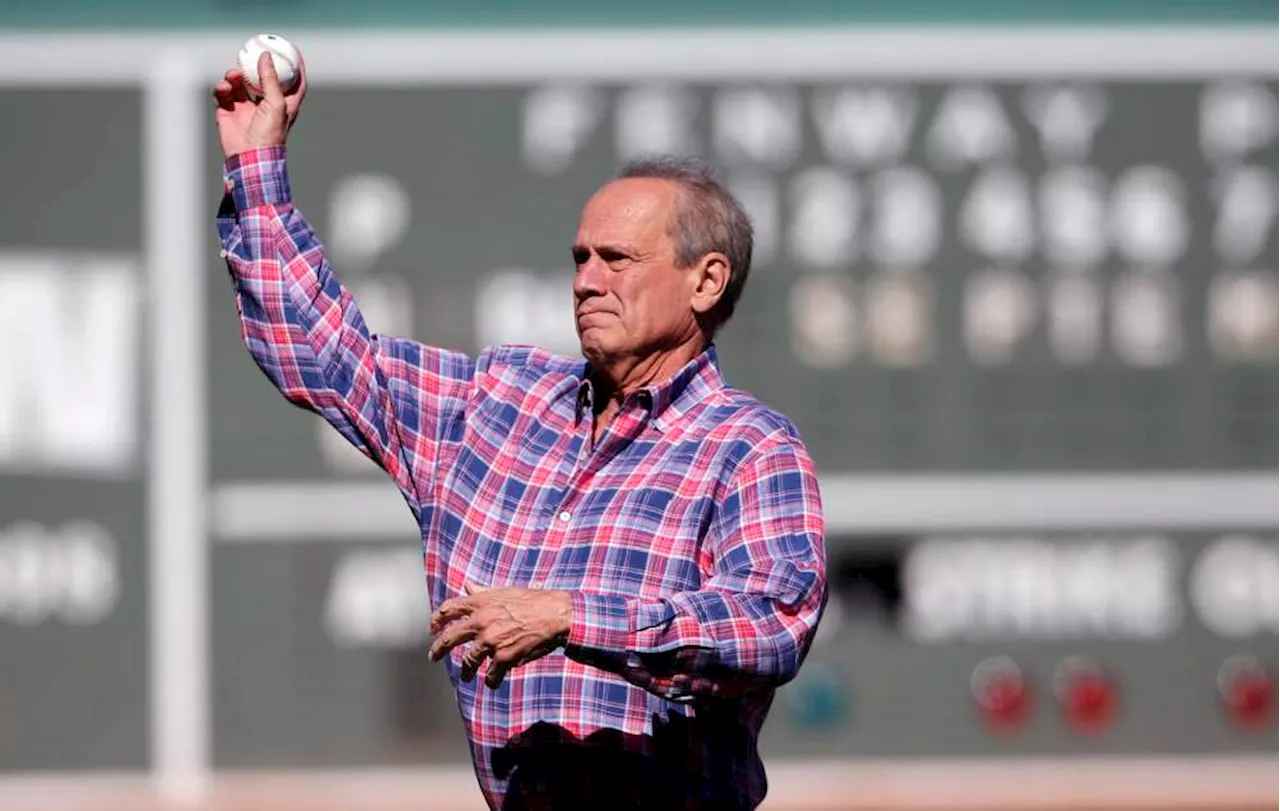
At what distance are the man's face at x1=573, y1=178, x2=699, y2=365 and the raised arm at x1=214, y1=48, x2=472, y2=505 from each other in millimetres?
248

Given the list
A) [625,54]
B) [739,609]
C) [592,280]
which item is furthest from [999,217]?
[739,609]

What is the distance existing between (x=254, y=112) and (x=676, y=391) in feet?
2.04

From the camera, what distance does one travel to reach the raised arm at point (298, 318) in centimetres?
250

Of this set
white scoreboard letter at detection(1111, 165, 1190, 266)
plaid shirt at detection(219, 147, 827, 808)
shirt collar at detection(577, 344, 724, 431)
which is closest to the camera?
plaid shirt at detection(219, 147, 827, 808)

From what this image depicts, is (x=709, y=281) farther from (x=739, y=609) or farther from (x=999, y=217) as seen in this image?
(x=999, y=217)

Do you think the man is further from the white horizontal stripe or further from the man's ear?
the white horizontal stripe

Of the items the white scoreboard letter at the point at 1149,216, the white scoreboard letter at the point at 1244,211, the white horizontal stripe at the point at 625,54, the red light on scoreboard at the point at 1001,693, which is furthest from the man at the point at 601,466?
the white scoreboard letter at the point at 1244,211

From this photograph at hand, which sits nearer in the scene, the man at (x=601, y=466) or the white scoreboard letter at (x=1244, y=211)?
the man at (x=601, y=466)

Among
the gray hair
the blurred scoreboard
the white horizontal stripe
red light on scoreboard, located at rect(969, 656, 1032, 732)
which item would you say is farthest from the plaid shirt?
red light on scoreboard, located at rect(969, 656, 1032, 732)

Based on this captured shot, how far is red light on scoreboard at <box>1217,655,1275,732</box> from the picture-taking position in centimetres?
617

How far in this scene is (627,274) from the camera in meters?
2.46

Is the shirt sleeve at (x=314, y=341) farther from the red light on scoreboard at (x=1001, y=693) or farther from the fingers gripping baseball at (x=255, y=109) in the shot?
the red light on scoreboard at (x=1001, y=693)

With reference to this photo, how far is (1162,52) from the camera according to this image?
6258 millimetres

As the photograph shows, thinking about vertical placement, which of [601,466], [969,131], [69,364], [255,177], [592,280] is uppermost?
[969,131]
